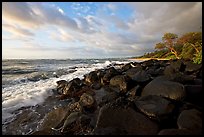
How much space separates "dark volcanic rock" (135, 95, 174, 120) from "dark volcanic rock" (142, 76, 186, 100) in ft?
2.58

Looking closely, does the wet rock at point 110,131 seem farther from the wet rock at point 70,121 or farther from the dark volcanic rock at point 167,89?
the dark volcanic rock at point 167,89

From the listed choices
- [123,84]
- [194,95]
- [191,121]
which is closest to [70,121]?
[191,121]

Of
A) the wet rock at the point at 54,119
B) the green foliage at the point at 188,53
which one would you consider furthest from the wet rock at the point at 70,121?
the green foliage at the point at 188,53

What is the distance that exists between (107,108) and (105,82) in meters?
6.19

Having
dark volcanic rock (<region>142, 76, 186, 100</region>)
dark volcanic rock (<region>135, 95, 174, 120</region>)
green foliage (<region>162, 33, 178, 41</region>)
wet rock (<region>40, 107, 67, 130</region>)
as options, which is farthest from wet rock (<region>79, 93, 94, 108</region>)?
green foliage (<region>162, 33, 178, 41</region>)

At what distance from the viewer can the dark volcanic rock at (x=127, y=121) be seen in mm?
4031

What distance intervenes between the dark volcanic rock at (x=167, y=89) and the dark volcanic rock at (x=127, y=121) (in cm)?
150

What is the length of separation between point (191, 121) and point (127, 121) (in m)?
1.33

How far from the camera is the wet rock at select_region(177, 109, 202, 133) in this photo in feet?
11.9

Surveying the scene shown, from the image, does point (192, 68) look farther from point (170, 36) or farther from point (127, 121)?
point (170, 36)

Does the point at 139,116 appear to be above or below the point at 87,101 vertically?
above

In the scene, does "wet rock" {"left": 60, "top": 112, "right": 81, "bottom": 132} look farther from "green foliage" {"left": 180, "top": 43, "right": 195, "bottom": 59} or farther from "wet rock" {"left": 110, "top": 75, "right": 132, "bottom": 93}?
"green foliage" {"left": 180, "top": 43, "right": 195, "bottom": 59}

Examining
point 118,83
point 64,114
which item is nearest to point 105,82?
point 118,83

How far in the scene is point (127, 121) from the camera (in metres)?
4.23
